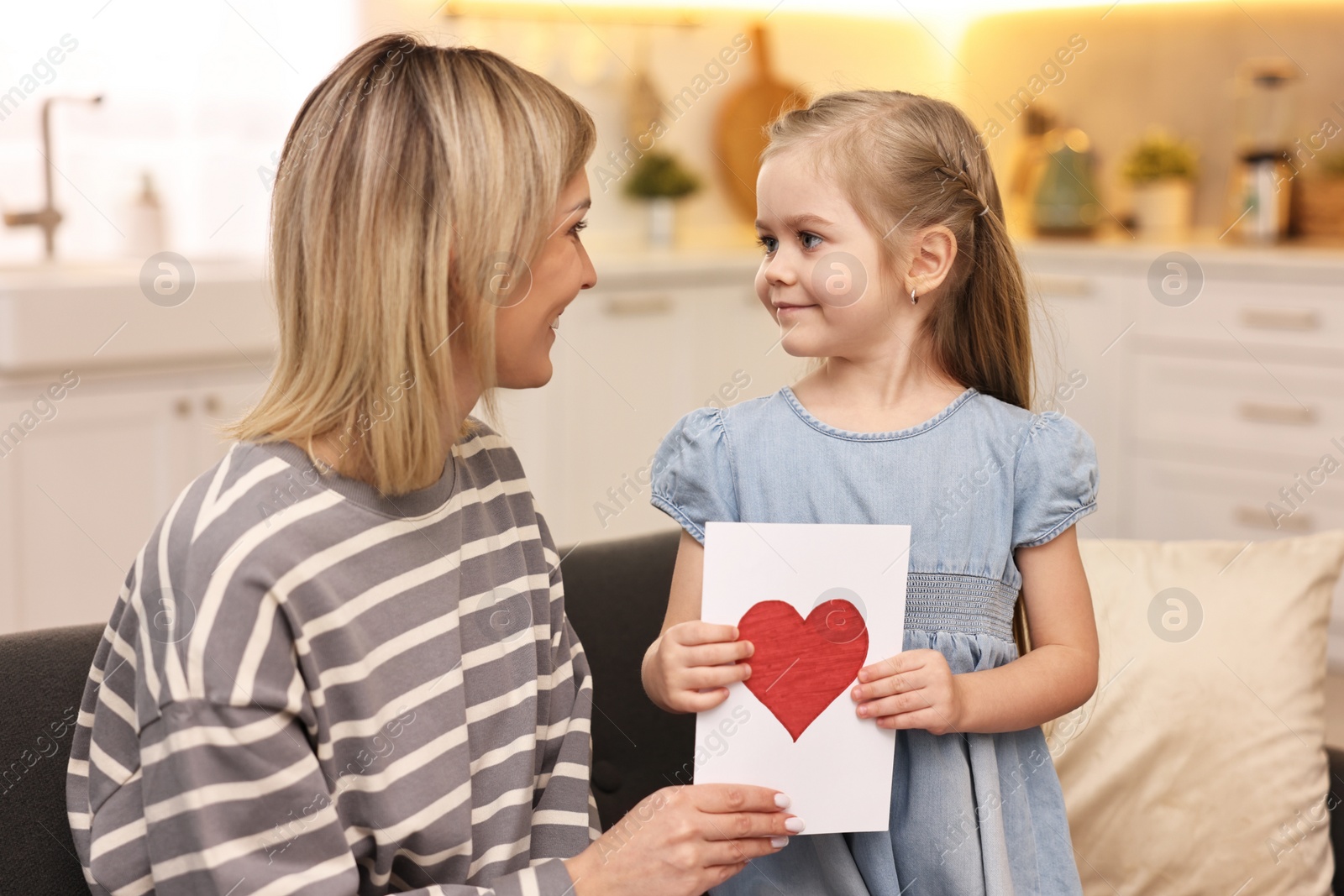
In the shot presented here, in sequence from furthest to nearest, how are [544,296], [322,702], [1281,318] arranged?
[1281,318]
[544,296]
[322,702]

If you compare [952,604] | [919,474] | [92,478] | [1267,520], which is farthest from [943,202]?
[1267,520]

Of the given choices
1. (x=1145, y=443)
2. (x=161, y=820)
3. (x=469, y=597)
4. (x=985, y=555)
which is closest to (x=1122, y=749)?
(x=985, y=555)

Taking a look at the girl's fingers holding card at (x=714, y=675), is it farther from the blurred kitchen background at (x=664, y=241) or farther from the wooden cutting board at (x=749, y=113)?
the wooden cutting board at (x=749, y=113)

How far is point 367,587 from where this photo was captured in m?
0.95

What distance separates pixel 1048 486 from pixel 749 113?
303 centimetres

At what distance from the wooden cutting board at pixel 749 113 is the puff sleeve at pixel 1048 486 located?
2919 millimetres

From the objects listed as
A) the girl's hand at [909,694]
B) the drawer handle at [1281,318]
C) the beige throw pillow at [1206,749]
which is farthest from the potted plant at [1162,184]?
the girl's hand at [909,694]

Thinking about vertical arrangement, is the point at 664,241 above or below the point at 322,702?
above

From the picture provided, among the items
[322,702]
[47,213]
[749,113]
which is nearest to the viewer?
[322,702]

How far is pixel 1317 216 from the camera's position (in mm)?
3355

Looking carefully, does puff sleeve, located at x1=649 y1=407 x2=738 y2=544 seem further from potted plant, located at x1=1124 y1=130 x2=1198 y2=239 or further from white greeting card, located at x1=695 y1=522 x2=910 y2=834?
potted plant, located at x1=1124 y1=130 x2=1198 y2=239

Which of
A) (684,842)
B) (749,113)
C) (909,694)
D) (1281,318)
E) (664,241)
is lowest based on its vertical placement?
(684,842)

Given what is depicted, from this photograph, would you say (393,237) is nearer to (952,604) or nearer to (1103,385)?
(952,604)

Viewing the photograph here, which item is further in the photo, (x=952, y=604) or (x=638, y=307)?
(x=638, y=307)
